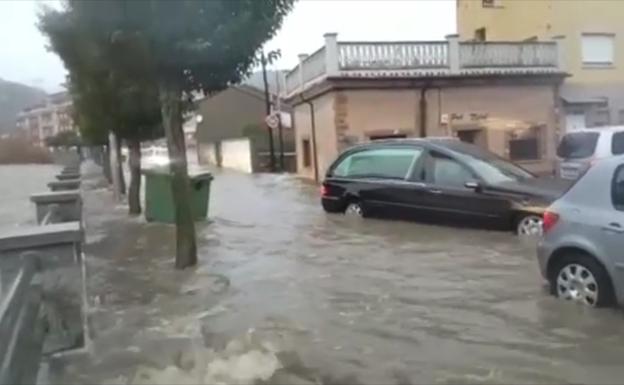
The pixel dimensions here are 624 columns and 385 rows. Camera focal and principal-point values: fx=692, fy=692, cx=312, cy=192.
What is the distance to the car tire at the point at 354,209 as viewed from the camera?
12.2 m

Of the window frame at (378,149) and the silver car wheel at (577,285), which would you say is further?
the window frame at (378,149)

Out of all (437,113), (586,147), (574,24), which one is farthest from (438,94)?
(586,147)

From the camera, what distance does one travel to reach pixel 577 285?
5.91 m

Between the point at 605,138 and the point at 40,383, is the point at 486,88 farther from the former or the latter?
the point at 40,383

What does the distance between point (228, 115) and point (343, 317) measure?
1917 inches

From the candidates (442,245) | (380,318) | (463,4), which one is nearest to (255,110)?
(463,4)

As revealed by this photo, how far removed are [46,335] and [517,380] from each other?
10.0 ft

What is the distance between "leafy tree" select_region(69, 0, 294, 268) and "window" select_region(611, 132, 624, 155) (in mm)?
8209

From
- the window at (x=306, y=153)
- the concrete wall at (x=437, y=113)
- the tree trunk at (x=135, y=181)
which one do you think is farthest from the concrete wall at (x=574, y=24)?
the tree trunk at (x=135, y=181)

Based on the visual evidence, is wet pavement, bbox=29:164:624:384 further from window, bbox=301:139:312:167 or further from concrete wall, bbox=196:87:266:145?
concrete wall, bbox=196:87:266:145

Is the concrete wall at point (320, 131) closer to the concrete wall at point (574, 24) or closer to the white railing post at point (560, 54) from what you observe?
the white railing post at point (560, 54)

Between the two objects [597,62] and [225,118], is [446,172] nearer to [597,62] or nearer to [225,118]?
[597,62]

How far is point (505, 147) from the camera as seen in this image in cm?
2302

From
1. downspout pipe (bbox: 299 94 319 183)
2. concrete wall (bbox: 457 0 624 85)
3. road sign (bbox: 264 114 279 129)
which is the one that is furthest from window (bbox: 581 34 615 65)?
road sign (bbox: 264 114 279 129)
